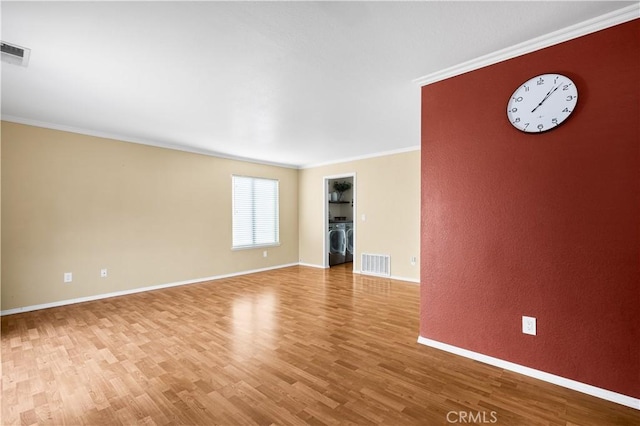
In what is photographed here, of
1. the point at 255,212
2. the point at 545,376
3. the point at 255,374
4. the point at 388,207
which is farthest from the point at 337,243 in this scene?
the point at 545,376

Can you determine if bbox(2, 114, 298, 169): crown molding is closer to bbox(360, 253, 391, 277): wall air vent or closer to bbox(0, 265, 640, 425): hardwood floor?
bbox(0, 265, 640, 425): hardwood floor

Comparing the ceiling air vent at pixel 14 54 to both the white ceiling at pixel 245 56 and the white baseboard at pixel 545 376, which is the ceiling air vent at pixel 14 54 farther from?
the white baseboard at pixel 545 376

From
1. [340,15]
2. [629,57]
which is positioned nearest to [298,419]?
[340,15]

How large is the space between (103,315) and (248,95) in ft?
10.3

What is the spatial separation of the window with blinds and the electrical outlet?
4830 millimetres

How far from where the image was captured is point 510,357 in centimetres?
211

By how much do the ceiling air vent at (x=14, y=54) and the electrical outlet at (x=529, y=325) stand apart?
13.4 ft

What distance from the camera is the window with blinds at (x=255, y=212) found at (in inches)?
227

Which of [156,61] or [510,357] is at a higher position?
[156,61]

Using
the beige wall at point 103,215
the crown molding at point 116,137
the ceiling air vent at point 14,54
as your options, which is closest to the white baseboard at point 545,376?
the ceiling air vent at point 14,54

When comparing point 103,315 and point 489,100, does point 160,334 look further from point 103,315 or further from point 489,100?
point 489,100

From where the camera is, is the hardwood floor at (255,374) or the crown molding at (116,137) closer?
the hardwood floor at (255,374)

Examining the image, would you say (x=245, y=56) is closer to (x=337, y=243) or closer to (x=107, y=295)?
(x=107, y=295)

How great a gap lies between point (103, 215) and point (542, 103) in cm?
526
